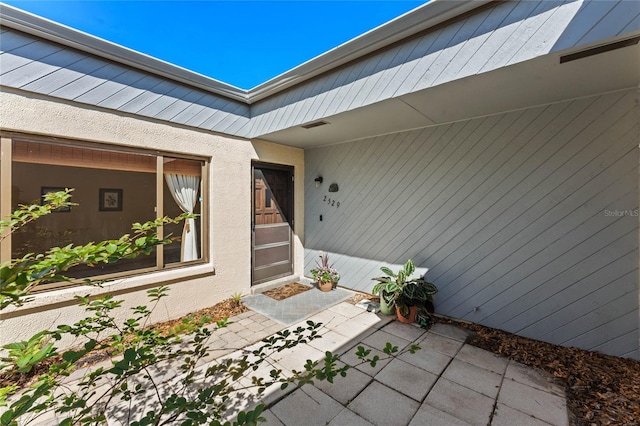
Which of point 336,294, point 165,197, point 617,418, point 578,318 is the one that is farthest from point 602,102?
point 165,197

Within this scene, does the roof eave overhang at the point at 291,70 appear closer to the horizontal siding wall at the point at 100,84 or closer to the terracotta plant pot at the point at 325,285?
the horizontal siding wall at the point at 100,84

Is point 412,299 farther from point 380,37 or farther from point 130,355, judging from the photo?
point 130,355

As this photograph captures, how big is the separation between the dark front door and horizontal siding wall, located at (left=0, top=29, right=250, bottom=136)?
4.14 ft

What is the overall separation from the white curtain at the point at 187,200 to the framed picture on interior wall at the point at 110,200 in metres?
2.06

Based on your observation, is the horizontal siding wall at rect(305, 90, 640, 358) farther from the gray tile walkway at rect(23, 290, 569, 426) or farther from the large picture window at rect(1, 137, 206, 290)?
the large picture window at rect(1, 137, 206, 290)

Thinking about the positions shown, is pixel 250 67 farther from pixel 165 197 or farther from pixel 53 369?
pixel 53 369

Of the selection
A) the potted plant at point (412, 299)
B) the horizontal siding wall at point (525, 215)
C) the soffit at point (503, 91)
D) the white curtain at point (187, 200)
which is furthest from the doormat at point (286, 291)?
the soffit at point (503, 91)

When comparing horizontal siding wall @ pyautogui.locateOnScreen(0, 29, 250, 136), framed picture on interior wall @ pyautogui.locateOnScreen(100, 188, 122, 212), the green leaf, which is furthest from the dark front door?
the green leaf

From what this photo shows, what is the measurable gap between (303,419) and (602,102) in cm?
431

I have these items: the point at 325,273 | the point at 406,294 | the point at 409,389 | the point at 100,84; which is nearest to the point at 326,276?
the point at 325,273

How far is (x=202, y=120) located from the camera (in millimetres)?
4039

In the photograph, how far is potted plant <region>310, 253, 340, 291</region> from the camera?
195 inches

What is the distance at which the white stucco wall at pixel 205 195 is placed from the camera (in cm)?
283

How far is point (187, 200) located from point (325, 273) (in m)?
2.70
